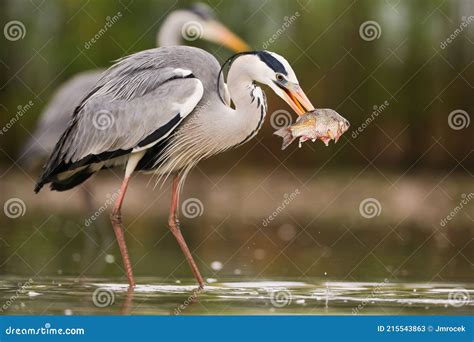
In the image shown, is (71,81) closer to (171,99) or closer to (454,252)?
(171,99)

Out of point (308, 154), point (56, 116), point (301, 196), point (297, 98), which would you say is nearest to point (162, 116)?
point (297, 98)

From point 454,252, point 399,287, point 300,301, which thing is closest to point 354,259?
point 454,252

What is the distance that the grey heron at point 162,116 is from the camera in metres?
7.72

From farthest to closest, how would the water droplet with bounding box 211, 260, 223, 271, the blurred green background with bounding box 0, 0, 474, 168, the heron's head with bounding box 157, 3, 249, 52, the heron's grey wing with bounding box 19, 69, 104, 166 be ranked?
the blurred green background with bounding box 0, 0, 474, 168, the heron's grey wing with bounding box 19, 69, 104, 166, the heron's head with bounding box 157, 3, 249, 52, the water droplet with bounding box 211, 260, 223, 271

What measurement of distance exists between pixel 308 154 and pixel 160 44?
6.22 metres

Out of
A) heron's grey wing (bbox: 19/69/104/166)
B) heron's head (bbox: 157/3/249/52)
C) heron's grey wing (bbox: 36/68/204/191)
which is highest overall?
heron's head (bbox: 157/3/249/52)

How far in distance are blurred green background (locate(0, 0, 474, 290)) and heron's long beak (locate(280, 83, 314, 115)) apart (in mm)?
1985

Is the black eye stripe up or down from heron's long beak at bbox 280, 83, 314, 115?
up

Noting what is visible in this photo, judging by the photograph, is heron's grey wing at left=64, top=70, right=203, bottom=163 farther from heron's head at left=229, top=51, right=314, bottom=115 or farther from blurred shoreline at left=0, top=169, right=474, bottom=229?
blurred shoreline at left=0, top=169, right=474, bottom=229

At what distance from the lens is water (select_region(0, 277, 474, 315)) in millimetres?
6703

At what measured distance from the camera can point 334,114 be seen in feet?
23.5

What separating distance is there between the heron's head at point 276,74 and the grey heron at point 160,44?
155cm

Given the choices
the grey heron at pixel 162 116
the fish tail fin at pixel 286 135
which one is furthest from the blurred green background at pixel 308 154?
the fish tail fin at pixel 286 135

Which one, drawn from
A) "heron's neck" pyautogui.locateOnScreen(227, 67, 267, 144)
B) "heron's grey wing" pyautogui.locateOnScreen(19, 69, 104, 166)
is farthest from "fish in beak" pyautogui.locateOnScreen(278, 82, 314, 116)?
"heron's grey wing" pyautogui.locateOnScreen(19, 69, 104, 166)
